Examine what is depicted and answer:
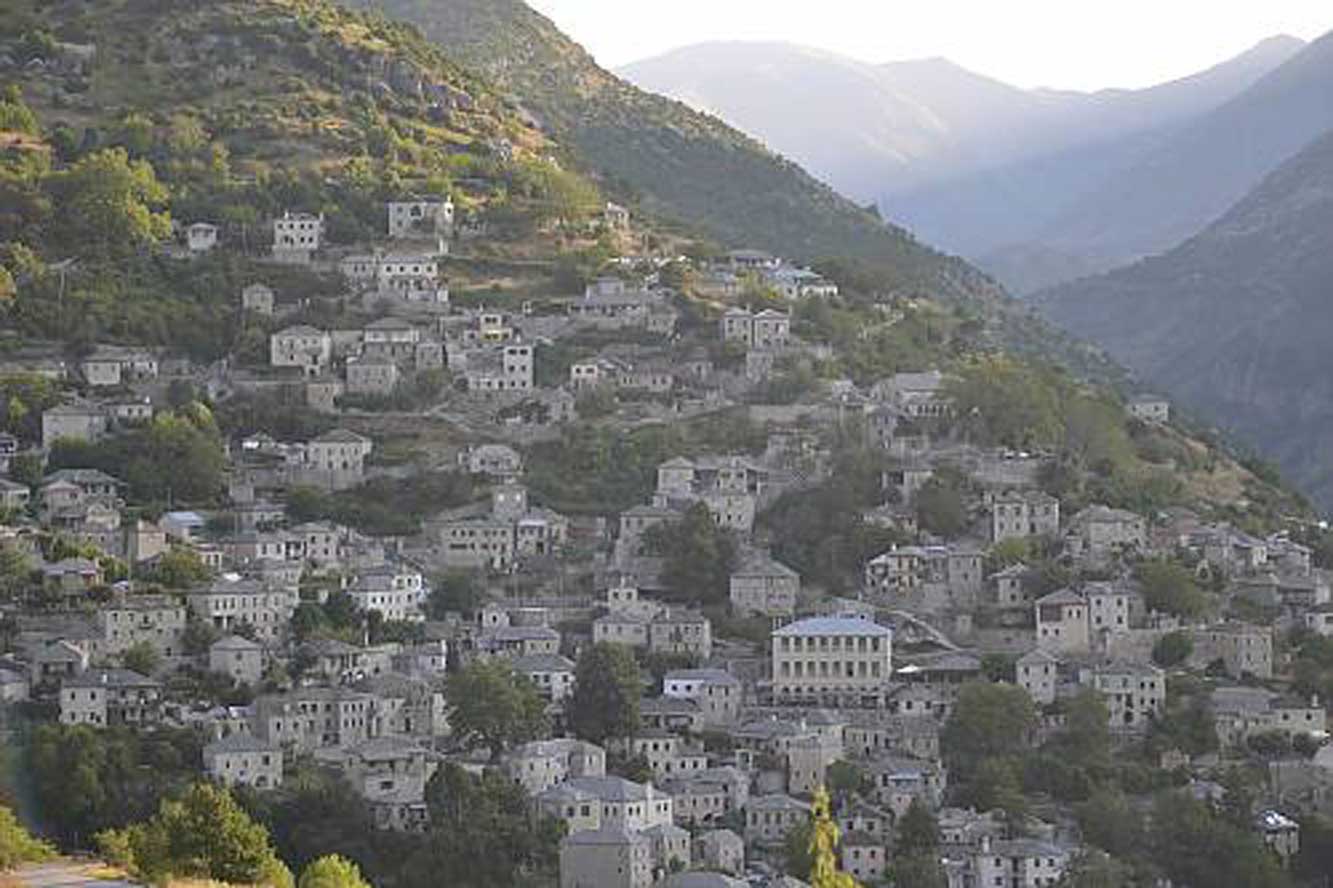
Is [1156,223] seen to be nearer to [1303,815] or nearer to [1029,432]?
[1029,432]

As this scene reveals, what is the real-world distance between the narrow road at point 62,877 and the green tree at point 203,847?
58 centimetres

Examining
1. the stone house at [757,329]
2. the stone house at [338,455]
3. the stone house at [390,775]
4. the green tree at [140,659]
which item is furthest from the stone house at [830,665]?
the stone house at [757,329]

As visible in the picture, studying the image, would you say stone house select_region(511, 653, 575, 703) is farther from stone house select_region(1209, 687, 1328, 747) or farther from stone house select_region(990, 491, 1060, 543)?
stone house select_region(1209, 687, 1328, 747)

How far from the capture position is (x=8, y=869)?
28750 mm

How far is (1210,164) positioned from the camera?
17962cm

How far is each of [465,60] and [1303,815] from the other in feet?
183

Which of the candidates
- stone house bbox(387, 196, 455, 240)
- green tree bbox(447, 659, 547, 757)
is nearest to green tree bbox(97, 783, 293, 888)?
green tree bbox(447, 659, 547, 757)

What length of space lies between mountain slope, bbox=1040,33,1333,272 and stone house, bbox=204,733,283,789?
132412 millimetres

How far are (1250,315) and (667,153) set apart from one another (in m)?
32.1

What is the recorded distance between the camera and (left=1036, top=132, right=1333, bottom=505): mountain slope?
336 ft

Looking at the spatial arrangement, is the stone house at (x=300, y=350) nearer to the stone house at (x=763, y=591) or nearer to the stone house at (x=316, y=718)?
the stone house at (x=763, y=591)

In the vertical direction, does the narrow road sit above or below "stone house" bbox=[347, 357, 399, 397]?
below

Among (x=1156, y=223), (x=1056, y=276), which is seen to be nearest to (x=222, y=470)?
(x=1056, y=276)

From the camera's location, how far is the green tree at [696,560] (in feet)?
157
